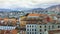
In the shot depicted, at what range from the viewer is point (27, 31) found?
185cm

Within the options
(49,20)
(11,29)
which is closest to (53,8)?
(49,20)

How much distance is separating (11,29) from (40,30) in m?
0.51

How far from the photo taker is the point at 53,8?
6.12 ft

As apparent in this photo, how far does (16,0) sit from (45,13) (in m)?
0.57

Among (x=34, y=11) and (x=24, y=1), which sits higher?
(x=24, y=1)

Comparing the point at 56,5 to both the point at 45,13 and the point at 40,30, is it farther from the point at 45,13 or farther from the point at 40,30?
the point at 40,30

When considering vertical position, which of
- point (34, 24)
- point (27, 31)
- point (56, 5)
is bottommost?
point (27, 31)

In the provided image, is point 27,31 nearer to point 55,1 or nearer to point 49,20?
point 49,20

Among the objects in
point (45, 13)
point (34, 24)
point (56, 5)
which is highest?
point (56, 5)

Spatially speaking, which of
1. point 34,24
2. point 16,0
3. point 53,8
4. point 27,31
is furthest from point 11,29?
point 53,8

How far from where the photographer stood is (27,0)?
6.26 feet

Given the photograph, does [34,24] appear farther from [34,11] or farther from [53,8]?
[53,8]

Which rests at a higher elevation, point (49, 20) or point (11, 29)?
point (49, 20)

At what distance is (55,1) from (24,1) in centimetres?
56
